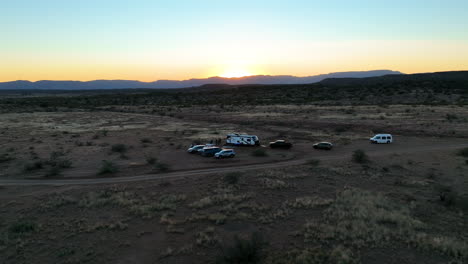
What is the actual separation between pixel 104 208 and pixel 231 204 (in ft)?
26.2

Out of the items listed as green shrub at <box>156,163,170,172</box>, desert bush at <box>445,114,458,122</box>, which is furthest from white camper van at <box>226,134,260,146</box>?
desert bush at <box>445,114,458,122</box>

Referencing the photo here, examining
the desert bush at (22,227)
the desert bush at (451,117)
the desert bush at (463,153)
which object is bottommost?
the desert bush at (22,227)

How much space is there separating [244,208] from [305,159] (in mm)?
13908

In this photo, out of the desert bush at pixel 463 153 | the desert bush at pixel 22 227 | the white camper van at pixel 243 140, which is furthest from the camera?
the white camper van at pixel 243 140

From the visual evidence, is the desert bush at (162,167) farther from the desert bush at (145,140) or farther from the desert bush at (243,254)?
the desert bush at (145,140)

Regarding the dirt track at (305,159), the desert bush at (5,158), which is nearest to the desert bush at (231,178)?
the dirt track at (305,159)

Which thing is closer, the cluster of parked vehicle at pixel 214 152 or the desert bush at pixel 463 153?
the desert bush at pixel 463 153

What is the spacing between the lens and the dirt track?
79.5ft

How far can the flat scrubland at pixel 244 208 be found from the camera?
13.8m

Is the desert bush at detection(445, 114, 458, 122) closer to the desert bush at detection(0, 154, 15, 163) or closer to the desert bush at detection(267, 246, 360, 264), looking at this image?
the desert bush at detection(267, 246, 360, 264)

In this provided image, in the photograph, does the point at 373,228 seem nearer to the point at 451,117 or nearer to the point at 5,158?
the point at 5,158

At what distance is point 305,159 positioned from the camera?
100 ft

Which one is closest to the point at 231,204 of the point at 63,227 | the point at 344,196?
the point at 344,196

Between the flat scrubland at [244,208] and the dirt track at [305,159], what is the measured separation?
0.41m
